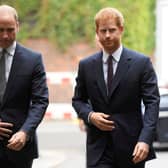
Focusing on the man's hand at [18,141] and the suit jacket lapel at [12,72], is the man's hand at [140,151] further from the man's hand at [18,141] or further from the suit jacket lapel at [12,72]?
the suit jacket lapel at [12,72]

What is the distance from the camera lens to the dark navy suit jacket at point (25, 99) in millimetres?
5582

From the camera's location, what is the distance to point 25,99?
5.64m

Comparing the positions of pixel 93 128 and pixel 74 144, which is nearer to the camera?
pixel 93 128

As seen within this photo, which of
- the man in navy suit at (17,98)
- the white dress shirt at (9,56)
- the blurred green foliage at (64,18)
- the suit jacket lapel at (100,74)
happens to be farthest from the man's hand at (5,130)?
the blurred green foliage at (64,18)

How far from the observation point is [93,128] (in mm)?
5699

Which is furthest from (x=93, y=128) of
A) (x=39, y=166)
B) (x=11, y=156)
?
(x=39, y=166)

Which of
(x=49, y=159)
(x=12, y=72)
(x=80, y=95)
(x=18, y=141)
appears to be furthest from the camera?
(x=49, y=159)

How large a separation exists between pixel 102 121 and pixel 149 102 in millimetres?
358

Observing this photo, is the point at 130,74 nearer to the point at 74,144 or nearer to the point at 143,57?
the point at 143,57

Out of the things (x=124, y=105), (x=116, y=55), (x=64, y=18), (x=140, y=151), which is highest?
(x=116, y=55)

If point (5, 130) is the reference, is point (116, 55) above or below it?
above

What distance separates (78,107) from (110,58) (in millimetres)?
418

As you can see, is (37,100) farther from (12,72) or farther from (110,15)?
(110,15)

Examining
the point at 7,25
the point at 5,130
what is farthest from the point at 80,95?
the point at 7,25
